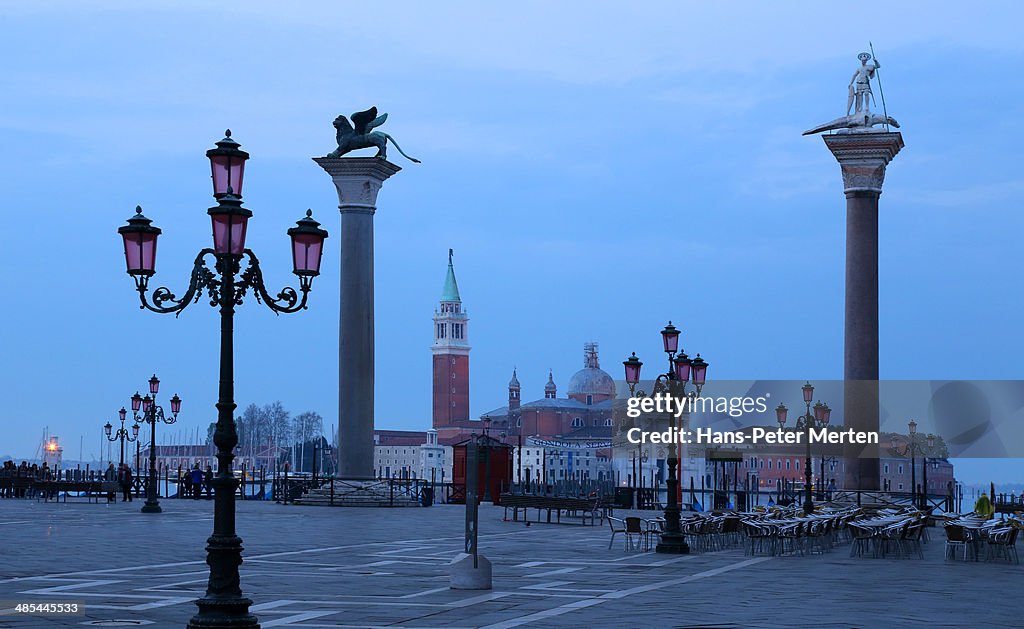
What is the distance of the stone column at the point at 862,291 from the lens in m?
38.6

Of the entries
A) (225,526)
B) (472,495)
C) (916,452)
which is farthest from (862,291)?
(916,452)

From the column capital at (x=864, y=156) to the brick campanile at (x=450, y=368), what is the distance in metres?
143

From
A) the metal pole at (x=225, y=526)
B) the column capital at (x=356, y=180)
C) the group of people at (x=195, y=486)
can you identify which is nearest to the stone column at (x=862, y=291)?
the column capital at (x=356, y=180)

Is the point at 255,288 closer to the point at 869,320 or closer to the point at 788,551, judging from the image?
the point at 788,551

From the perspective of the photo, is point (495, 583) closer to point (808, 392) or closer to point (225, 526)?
point (225, 526)

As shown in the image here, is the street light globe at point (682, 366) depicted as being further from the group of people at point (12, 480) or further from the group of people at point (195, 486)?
the group of people at point (12, 480)

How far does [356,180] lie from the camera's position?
4466 cm

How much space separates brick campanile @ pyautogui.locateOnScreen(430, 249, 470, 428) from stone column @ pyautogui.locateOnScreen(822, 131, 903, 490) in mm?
143016

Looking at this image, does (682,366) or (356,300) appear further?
(356,300)

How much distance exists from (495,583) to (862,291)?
2353 centimetres

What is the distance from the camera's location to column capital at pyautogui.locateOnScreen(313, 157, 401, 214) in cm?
4459

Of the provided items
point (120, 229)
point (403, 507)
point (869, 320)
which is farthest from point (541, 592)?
point (403, 507)

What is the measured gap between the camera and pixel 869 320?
38812mm

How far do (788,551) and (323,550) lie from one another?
367 inches
